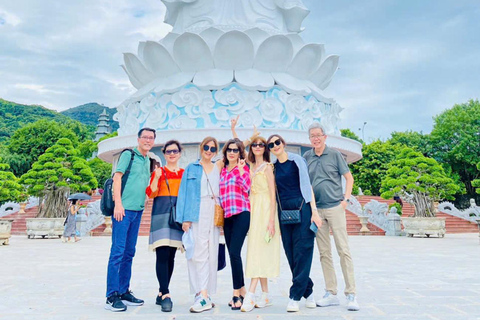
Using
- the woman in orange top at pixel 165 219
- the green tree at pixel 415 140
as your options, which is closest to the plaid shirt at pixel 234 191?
the woman in orange top at pixel 165 219

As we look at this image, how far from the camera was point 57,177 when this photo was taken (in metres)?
13.6

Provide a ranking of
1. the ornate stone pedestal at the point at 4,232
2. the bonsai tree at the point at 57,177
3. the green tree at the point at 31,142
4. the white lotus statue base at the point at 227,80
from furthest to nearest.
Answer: the green tree at the point at 31,142, the white lotus statue base at the point at 227,80, the bonsai tree at the point at 57,177, the ornate stone pedestal at the point at 4,232

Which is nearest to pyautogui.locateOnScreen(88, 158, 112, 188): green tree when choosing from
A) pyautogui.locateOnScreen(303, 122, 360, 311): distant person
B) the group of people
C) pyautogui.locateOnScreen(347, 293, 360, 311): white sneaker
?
the group of people

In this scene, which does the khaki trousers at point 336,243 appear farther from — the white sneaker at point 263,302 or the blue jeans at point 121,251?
the blue jeans at point 121,251

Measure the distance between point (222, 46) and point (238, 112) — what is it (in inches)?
103

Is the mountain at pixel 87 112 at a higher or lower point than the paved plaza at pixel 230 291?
higher

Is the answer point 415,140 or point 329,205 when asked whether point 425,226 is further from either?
point 415,140

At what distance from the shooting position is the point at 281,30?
17.9m

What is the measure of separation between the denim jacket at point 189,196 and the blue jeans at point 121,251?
0.53m

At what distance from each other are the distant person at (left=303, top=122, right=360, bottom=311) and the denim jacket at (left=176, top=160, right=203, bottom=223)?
1.16m

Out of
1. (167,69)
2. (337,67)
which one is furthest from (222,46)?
(337,67)

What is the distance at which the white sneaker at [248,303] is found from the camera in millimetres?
3516

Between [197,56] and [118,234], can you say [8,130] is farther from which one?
[118,234]

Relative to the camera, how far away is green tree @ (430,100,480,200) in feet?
86.7
